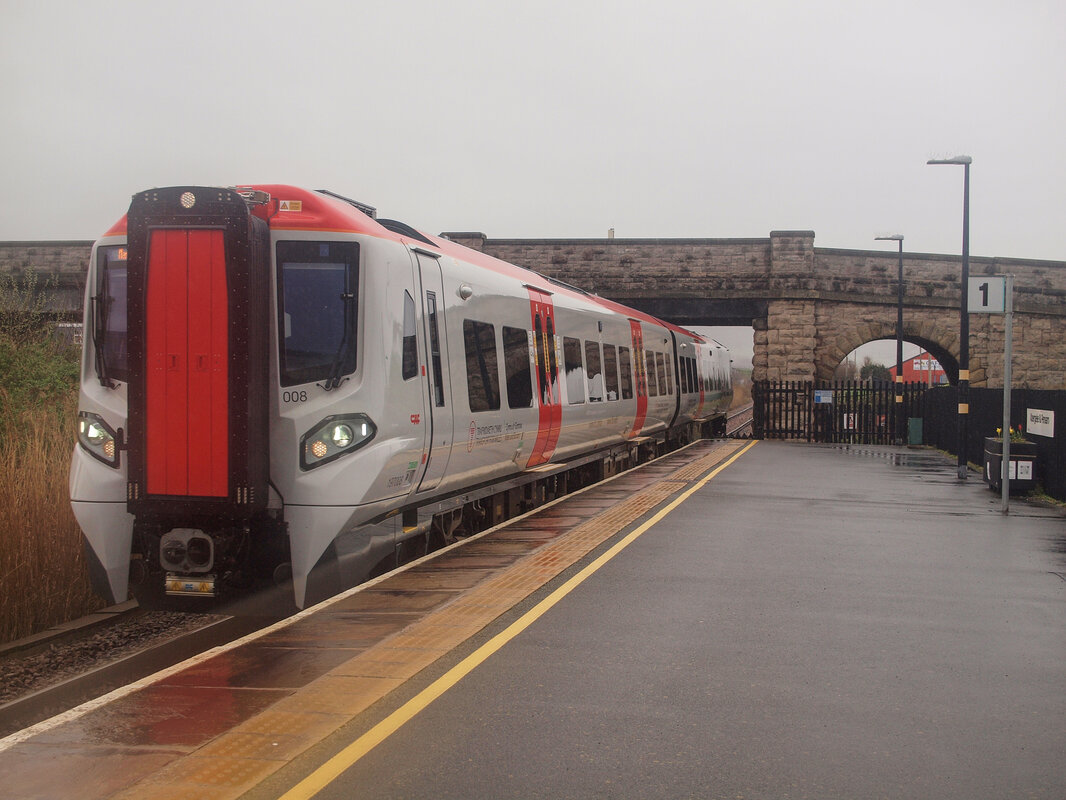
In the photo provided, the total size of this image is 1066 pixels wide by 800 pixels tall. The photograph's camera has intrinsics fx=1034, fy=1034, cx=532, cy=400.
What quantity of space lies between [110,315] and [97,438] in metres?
0.90

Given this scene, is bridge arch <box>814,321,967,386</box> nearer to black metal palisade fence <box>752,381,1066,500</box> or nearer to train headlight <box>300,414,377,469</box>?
black metal palisade fence <box>752,381,1066,500</box>

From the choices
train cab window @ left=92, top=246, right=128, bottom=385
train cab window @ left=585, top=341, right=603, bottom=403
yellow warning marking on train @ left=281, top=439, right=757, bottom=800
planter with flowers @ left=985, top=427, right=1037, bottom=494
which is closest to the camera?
yellow warning marking on train @ left=281, top=439, right=757, bottom=800

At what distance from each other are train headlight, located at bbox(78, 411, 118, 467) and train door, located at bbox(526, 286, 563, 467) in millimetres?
5884

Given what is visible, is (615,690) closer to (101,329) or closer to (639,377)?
(101,329)

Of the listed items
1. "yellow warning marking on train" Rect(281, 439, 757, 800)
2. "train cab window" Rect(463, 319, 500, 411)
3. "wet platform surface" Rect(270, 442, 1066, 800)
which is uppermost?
"train cab window" Rect(463, 319, 500, 411)

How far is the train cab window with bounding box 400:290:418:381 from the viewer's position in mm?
7941

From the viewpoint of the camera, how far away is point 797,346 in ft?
118

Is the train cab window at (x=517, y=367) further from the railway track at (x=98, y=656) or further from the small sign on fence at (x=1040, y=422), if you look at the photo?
the small sign on fence at (x=1040, y=422)

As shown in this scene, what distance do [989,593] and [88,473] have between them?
23.0 feet

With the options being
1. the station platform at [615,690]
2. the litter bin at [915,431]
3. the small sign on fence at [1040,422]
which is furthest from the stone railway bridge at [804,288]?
the station platform at [615,690]

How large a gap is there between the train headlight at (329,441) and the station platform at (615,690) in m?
1.07

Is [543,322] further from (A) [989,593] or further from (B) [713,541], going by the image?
(A) [989,593]

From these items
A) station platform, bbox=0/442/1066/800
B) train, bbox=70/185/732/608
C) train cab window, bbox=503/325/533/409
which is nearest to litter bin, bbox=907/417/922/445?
station platform, bbox=0/442/1066/800

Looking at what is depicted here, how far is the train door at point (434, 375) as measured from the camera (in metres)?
8.47
